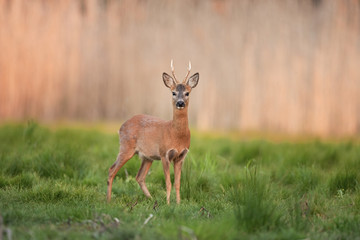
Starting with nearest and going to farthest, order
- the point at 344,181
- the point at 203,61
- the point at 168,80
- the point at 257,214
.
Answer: the point at 257,214, the point at 168,80, the point at 344,181, the point at 203,61

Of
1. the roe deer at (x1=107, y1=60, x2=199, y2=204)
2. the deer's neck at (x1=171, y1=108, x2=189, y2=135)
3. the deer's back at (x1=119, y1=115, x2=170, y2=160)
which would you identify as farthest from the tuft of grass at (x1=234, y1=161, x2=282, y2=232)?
the deer's back at (x1=119, y1=115, x2=170, y2=160)

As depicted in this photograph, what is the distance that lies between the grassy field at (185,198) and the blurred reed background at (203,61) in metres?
3.88

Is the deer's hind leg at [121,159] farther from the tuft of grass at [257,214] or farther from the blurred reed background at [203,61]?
the blurred reed background at [203,61]

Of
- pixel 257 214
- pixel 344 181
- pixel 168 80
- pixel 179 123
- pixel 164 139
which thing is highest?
pixel 168 80

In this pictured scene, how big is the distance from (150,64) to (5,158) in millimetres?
6635

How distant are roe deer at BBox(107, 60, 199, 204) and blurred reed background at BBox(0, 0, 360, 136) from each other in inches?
269

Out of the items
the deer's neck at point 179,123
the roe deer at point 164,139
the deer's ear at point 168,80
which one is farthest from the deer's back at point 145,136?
the deer's ear at point 168,80

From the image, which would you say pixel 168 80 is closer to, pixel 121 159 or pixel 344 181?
pixel 121 159

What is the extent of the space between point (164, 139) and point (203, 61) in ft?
25.7

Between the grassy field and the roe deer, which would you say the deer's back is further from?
the grassy field

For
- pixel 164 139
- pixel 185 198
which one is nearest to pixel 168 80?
pixel 164 139

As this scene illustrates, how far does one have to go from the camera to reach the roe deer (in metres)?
5.63

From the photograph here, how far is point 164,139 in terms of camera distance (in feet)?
18.5

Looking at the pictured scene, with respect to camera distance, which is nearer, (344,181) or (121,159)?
(121,159)
